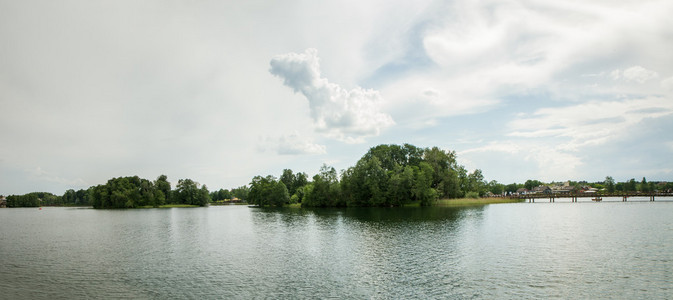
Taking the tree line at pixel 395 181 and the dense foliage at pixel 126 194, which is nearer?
the tree line at pixel 395 181

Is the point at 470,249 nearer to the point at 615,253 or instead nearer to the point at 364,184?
the point at 615,253

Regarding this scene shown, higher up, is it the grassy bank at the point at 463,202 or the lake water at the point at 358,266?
the lake water at the point at 358,266

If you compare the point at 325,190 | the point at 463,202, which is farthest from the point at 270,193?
the point at 463,202

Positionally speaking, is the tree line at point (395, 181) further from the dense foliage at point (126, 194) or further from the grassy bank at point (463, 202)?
the dense foliage at point (126, 194)

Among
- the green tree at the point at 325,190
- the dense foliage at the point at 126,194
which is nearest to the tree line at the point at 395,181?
the green tree at the point at 325,190

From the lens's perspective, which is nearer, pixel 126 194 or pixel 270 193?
pixel 270 193

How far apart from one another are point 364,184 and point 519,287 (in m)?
105

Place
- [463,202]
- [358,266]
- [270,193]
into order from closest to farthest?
[358,266], [463,202], [270,193]

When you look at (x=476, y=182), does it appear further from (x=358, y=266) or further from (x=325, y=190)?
(x=358, y=266)

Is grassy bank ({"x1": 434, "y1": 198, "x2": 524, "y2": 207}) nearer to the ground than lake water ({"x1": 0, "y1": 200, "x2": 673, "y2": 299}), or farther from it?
nearer to the ground

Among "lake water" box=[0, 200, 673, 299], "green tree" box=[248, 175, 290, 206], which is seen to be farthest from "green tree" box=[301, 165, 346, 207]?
"lake water" box=[0, 200, 673, 299]

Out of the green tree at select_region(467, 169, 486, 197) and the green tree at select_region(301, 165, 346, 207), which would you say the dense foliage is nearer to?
the green tree at select_region(301, 165, 346, 207)

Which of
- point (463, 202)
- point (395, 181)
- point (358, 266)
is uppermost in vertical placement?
point (395, 181)

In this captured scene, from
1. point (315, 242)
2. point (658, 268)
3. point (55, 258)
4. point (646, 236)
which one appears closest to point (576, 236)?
point (646, 236)
